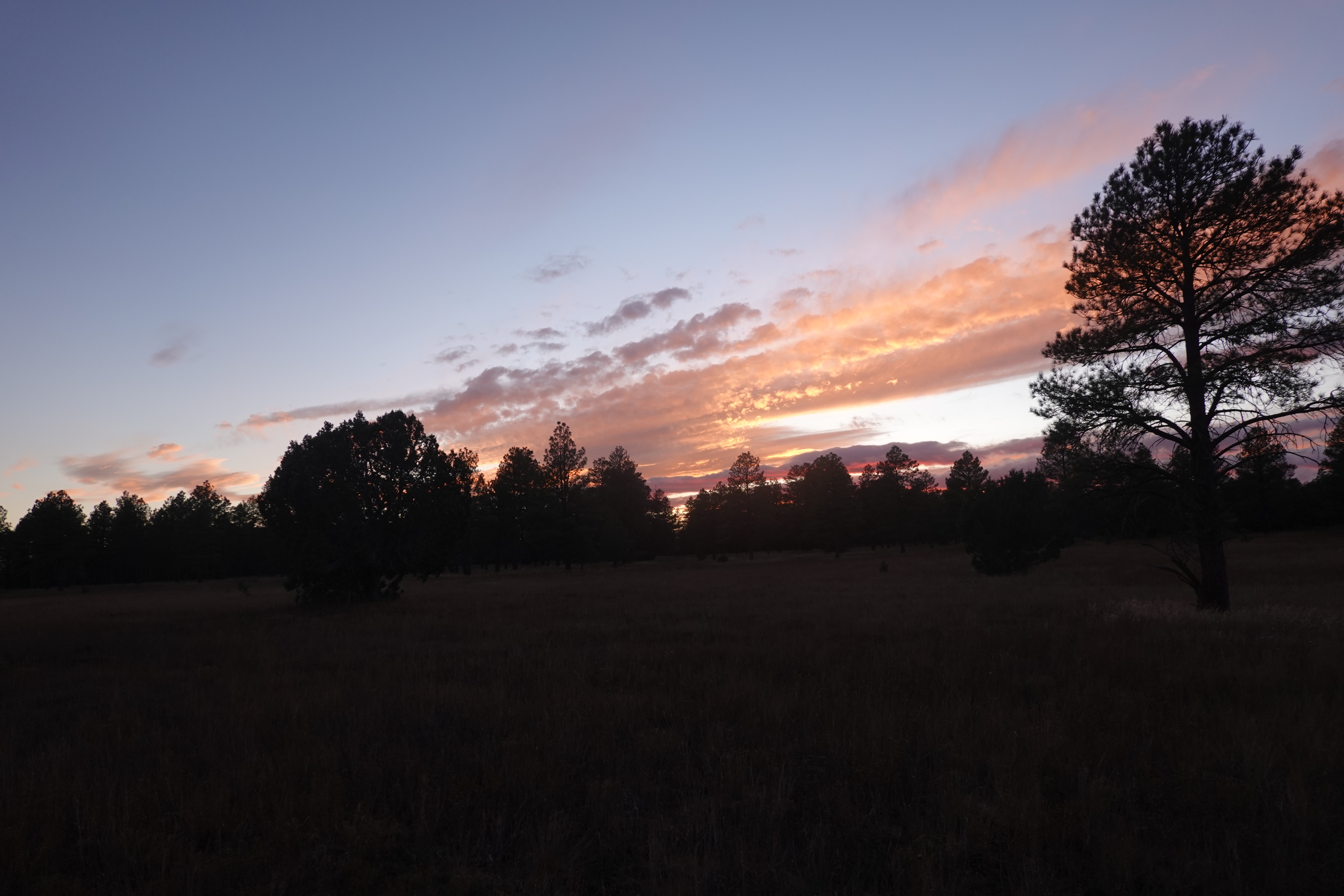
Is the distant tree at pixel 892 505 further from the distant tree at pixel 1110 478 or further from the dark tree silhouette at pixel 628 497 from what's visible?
the distant tree at pixel 1110 478

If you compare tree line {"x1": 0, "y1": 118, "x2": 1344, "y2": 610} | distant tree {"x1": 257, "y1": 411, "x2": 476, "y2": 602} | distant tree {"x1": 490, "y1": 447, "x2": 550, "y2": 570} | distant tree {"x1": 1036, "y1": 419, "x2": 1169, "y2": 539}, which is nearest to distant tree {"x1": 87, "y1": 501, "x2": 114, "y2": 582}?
distant tree {"x1": 490, "y1": 447, "x2": 550, "y2": 570}

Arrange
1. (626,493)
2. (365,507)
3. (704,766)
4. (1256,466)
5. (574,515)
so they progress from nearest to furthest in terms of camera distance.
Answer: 1. (704,766)
2. (1256,466)
3. (365,507)
4. (574,515)
5. (626,493)

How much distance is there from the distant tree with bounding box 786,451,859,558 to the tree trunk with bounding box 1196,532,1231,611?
51997 mm

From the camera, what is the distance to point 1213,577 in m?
15.5

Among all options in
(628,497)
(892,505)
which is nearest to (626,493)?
(628,497)

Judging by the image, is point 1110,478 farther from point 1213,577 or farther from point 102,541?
point 102,541

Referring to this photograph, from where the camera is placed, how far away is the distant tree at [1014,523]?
35500 millimetres

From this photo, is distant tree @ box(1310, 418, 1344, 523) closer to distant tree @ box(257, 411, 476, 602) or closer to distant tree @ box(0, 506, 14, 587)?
distant tree @ box(257, 411, 476, 602)

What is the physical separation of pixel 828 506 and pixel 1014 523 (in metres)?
→ 35.8

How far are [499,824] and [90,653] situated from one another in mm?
15127

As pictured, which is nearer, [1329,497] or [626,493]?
[1329,497]

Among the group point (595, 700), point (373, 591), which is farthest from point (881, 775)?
point (373, 591)

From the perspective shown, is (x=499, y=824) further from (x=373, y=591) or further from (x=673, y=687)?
(x=373, y=591)

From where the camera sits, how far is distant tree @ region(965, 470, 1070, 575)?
35500mm
